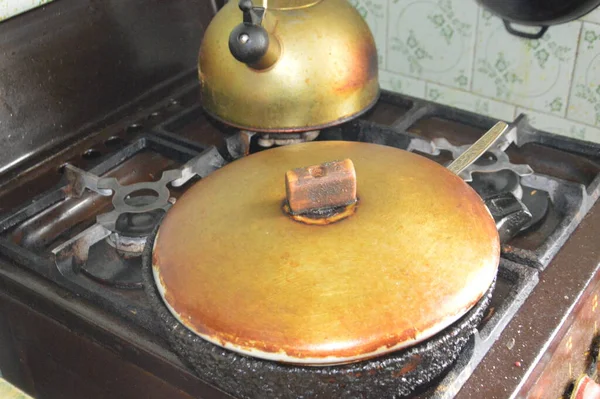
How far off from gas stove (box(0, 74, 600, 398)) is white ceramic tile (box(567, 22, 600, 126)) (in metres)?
0.42

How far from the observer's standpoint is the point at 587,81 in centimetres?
153

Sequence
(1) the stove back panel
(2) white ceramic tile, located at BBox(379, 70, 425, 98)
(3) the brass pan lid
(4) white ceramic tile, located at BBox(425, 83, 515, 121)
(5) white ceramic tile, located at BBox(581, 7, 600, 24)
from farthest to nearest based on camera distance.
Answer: (2) white ceramic tile, located at BBox(379, 70, 425, 98) → (4) white ceramic tile, located at BBox(425, 83, 515, 121) → (5) white ceramic tile, located at BBox(581, 7, 600, 24) → (1) the stove back panel → (3) the brass pan lid

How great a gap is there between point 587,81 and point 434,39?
1.27 feet

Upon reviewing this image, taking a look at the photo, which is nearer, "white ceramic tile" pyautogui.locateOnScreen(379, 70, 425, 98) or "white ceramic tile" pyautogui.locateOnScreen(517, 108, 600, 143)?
"white ceramic tile" pyautogui.locateOnScreen(517, 108, 600, 143)

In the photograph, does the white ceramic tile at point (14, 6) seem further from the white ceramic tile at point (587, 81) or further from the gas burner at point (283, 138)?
the white ceramic tile at point (587, 81)

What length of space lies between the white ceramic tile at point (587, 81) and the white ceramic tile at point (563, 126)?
0.02 meters

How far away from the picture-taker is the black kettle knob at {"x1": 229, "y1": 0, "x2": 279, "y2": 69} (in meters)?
0.94

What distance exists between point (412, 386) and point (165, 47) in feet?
3.25

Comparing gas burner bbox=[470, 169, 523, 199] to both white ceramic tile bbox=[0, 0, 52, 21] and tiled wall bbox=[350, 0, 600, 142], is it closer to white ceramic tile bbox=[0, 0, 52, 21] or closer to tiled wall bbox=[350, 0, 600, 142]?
tiled wall bbox=[350, 0, 600, 142]

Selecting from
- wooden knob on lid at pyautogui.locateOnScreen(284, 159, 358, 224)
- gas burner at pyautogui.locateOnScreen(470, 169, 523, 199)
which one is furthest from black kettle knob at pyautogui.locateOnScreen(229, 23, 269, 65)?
gas burner at pyautogui.locateOnScreen(470, 169, 523, 199)

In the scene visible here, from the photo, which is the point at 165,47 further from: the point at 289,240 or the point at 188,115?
the point at 289,240

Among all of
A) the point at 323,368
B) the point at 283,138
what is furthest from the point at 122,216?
the point at 323,368

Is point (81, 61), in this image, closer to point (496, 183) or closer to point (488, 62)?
point (496, 183)

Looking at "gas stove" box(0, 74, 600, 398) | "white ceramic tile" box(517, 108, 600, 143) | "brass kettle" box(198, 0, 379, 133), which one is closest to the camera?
"gas stove" box(0, 74, 600, 398)
